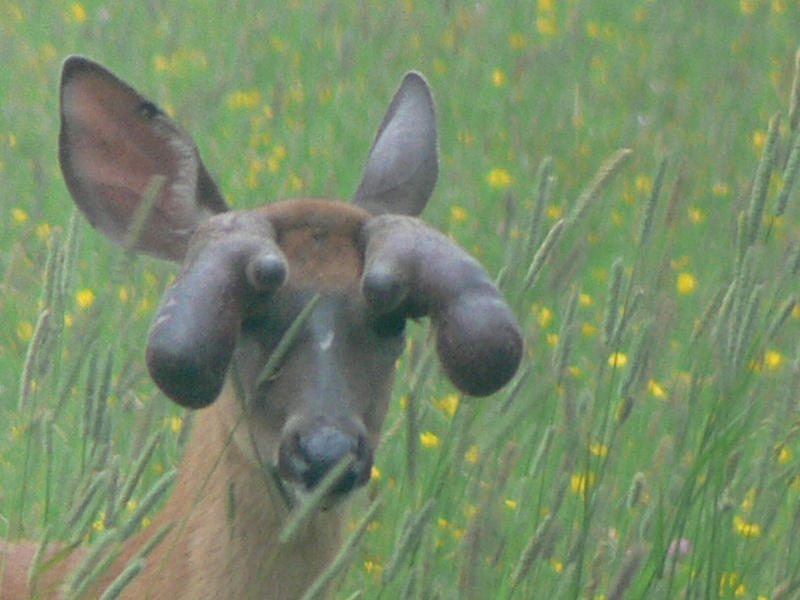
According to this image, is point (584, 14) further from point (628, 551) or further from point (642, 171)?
point (628, 551)

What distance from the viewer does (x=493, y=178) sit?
31.1 feet

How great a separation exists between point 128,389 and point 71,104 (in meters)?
0.76

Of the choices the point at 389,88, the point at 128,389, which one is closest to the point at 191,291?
the point at 128,389

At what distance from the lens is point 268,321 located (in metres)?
4.04

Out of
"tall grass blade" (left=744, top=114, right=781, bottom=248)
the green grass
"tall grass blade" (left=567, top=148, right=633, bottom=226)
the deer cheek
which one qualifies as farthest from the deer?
"tall grass blade" (left=744, top=114, right=781, bottom=248)

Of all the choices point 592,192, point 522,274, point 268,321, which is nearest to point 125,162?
point 268,321

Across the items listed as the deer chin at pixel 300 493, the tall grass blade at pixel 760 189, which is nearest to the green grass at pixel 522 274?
the tall grass blade at pixel 760 189

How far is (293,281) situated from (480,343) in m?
0.86

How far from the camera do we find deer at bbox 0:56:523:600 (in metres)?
3.36

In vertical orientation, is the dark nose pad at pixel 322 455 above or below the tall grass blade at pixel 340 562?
below

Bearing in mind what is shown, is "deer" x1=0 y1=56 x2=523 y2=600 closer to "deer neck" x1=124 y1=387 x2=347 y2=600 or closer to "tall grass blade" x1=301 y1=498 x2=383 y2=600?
"deer neck" x1=124 y1=387 x2=347 y2=600

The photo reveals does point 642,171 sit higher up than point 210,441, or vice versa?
point 210,441

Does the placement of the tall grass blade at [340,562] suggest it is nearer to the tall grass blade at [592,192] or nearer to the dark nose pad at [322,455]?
the dark nose pad at [322,455]

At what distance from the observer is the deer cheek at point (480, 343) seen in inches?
131
